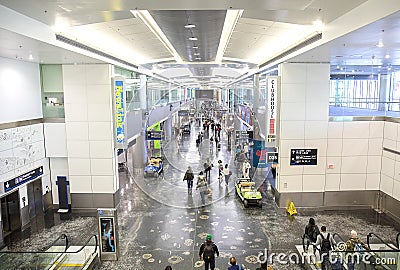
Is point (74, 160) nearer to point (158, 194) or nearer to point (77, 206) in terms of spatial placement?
point (77, 206)

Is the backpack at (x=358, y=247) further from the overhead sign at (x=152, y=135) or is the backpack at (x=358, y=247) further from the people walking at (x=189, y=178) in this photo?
the overhead sign at (x=152, y=135)

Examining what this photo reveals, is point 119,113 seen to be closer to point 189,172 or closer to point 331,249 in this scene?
point 189,172

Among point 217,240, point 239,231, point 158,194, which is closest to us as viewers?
point 217,240

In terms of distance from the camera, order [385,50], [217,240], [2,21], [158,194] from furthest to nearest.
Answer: [158,194] < [217,240] < [385,50] < [2,21]

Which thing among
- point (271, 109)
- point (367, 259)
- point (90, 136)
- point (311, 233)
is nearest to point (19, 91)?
point (90, 136)

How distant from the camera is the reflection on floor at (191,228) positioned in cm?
945

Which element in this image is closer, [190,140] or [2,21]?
[2,21]

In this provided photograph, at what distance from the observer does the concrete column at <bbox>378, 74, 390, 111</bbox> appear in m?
13.5

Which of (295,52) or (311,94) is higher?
(295,52)

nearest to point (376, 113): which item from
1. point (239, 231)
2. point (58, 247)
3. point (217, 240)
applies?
point (239, 231)

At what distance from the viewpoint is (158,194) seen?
1589cm

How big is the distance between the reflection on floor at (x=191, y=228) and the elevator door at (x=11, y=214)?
0.61 metres

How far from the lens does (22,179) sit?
11734mm

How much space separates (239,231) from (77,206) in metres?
6.90
